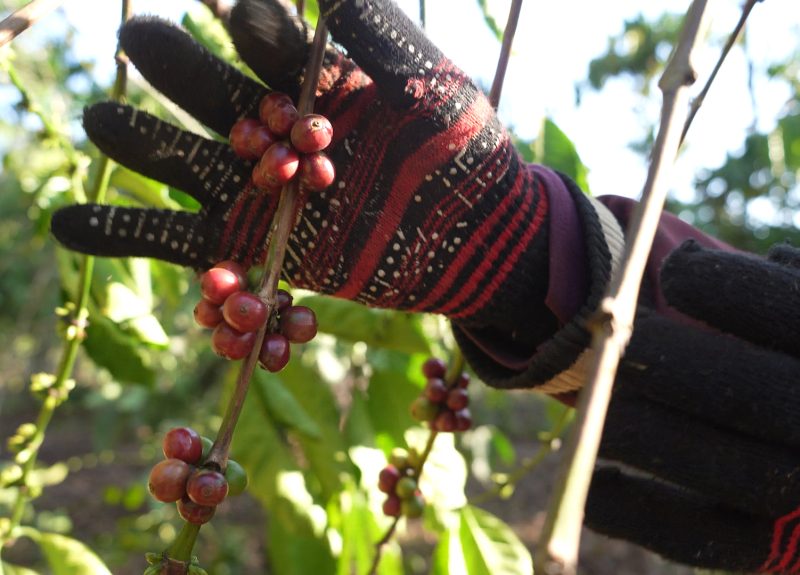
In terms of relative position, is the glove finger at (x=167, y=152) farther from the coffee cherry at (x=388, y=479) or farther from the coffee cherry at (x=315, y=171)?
the coffee cherry at (x=388, y=479)

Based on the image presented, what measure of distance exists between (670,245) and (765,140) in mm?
1496

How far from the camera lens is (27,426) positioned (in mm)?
858

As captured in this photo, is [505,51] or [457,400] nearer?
[505,51]

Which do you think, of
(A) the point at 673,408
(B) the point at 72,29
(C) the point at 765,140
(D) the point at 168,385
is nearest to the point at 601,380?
(A) the point at 673,408

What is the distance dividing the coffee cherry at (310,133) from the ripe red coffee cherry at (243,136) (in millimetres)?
47

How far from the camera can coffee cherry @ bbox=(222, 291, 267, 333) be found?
48 centimetres

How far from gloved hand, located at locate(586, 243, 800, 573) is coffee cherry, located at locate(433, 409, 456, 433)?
29 cm

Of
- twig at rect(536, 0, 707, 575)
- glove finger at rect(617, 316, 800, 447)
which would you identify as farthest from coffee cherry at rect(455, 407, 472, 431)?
twig at rect(536, 0, 707, 575)

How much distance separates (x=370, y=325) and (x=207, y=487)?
24.5 inches

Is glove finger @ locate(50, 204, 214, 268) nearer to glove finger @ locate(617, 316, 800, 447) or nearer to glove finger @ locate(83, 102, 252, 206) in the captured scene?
glove finger @ locate(83, 102, 252, 206)

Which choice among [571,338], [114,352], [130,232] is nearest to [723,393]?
[571,338]

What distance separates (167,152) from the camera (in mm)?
605

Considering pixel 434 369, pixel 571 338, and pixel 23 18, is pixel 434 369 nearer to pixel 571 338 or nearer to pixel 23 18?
pixel 571 338

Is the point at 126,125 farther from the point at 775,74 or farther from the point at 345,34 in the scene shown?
the point at 775,74
